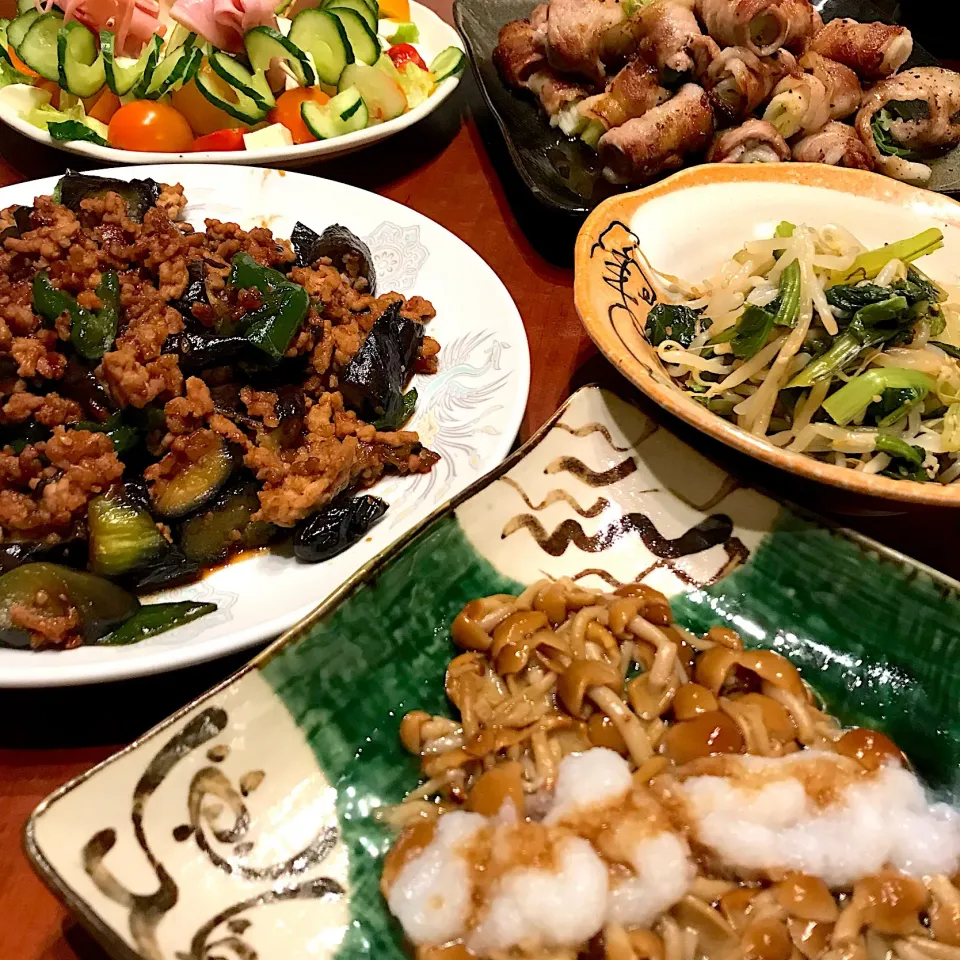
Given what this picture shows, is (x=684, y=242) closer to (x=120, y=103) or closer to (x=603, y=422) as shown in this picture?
(x=603, y=422)

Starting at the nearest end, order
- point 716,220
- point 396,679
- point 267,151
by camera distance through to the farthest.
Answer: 1. point 396,679
2. point 716,220
3. point 267,151

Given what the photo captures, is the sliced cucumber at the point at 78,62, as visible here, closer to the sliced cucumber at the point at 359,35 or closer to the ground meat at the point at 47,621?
the sliced cucumber at the point at 359,35

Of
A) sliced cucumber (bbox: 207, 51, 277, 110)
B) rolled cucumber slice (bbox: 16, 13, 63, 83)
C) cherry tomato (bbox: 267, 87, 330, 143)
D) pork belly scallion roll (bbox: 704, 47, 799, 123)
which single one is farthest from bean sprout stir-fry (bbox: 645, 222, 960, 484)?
rolled cucumber slice (bbox: 16, 13, 63, 83)

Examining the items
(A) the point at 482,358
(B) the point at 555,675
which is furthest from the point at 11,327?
(B) the point at 555,675

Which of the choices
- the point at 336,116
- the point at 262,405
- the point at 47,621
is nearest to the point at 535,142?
the point at 336,116

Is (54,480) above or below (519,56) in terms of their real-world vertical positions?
above

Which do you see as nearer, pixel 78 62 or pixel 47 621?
pixel 47 621

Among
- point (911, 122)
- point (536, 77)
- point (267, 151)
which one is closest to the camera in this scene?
point (267, 151)

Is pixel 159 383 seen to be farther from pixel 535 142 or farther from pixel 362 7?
pixel 362 7
